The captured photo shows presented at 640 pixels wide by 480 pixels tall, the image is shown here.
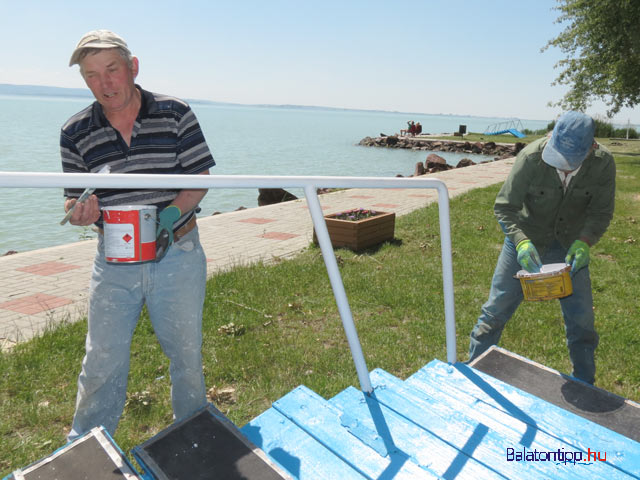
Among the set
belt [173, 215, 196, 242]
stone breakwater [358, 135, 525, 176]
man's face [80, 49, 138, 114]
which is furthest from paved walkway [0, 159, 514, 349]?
stone breakwater [358, 135, 525, 176]

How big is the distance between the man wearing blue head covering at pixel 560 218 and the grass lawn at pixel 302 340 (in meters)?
0.88

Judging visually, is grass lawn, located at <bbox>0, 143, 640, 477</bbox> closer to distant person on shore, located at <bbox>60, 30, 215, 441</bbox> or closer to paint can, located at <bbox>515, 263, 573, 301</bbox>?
distant person on shore, located at <bbox>60, 30, 215, 441</bbox>

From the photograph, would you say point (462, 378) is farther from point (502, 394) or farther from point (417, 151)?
point (417, 151)

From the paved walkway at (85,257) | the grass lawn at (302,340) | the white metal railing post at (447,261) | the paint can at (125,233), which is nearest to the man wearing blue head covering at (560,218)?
the white metal railing post at (447,261)

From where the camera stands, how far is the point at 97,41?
2.04 m

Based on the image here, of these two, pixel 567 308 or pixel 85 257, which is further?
pixel 85 257

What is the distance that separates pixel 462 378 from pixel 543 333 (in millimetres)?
1925

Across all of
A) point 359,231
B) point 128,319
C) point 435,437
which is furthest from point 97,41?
point 359,231

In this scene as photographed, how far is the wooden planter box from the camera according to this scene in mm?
6953

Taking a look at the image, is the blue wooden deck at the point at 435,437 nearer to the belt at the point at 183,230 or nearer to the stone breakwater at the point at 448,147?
the belt at the point at 183,230

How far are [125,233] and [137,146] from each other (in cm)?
48

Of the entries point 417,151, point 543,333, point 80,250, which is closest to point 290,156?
point 417,151

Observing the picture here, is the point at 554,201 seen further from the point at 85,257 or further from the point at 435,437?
the point at 85,257

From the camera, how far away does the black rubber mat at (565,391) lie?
8.66ft
